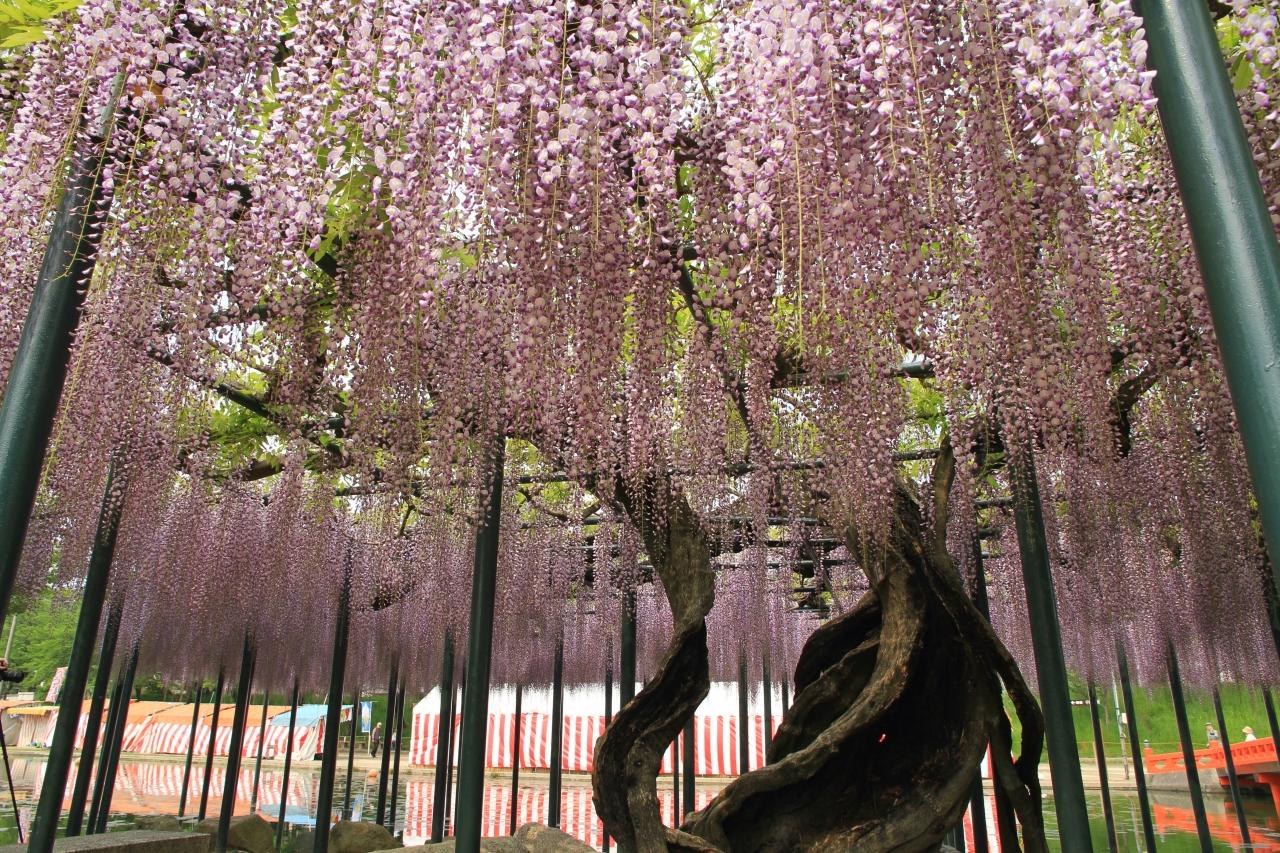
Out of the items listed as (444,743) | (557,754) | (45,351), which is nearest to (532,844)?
(557,754)

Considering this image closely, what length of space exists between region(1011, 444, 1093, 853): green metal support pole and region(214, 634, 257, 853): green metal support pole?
645 centimetres

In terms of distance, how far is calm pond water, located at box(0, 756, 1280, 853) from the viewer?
9477 mm

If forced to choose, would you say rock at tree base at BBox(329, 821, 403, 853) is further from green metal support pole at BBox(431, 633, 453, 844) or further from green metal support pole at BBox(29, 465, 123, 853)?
green metal support pole at BBox(29, 465, 123, 853)

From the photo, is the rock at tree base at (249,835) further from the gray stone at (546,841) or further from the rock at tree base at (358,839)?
the gray stone at (546,841)

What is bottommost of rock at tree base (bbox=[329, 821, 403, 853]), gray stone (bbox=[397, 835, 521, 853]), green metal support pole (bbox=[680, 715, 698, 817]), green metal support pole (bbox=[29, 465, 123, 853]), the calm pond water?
the calm pond water

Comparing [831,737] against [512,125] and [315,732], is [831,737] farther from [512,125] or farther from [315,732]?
[315,732]

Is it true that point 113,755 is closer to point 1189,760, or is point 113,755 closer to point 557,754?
point 557,754

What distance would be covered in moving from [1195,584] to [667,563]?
16.1ft

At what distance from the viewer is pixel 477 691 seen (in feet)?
12.4

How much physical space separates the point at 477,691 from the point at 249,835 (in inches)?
257

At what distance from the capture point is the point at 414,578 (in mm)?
8156

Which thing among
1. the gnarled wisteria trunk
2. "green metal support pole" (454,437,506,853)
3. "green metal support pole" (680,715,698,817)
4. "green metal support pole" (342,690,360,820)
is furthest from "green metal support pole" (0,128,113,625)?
"green metal support pole" (342,690,360,820)

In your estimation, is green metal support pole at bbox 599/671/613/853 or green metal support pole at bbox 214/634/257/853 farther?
green metal support pole at bbox 599/671/613/853

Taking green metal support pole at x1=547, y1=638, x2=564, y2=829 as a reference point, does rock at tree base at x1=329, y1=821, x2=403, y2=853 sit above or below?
below
